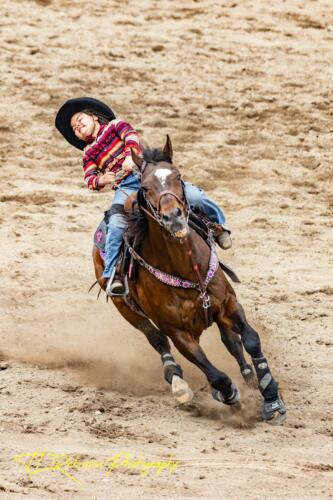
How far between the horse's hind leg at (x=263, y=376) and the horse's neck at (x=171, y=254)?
1.57ft

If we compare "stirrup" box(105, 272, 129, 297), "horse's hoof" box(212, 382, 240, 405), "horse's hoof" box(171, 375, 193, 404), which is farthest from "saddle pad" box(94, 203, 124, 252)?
"horse's hoof" box(212, 382, 240, 405)

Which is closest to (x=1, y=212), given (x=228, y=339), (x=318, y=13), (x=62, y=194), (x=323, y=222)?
(x=62, y=194)

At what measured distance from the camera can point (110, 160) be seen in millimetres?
7551

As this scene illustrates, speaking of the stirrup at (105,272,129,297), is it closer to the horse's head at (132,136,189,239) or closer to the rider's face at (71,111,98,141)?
the horse's head at (132,136,189,239)

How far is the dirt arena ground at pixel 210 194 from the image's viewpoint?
6.17 m

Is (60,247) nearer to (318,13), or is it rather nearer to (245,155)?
(245,155)

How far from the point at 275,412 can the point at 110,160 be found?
2.13m

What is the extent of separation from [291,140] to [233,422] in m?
5.33

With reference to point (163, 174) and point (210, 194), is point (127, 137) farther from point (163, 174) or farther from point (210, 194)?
point (210, 194)

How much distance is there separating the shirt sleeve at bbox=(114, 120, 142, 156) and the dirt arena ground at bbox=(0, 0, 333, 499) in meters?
1.66

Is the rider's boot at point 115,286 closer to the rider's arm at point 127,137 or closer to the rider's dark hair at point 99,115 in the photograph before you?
the rider's arm at point 127,137

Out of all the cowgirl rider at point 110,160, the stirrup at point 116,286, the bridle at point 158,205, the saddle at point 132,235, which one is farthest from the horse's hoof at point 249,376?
the bridle at point 158,205

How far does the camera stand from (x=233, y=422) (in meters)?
6.91

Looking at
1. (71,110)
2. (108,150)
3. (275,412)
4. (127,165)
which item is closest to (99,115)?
(71,110)
